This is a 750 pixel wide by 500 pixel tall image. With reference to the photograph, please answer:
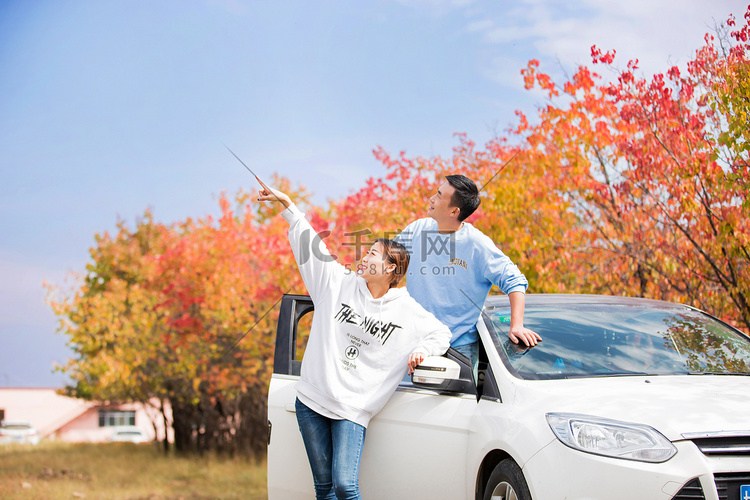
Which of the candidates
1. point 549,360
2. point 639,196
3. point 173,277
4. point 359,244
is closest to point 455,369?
point 549,360

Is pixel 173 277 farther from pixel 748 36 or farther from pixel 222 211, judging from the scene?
pixel 748 36

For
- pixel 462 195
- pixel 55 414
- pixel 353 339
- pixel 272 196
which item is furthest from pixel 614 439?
pixel 55 414

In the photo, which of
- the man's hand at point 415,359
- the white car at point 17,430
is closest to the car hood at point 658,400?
the man's hand at point 415,359

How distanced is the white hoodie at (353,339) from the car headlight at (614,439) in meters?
0.90

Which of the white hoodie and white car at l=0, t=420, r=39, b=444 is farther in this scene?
white car at l=0, t=420, r=39, b=444

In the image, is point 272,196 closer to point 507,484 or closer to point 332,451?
point 332,451

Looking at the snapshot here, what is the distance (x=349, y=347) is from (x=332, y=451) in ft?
1.76

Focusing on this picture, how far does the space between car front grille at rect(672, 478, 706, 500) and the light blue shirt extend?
1.41 metres

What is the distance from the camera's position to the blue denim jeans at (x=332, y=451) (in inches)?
139

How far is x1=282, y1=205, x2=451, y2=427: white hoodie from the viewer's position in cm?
363

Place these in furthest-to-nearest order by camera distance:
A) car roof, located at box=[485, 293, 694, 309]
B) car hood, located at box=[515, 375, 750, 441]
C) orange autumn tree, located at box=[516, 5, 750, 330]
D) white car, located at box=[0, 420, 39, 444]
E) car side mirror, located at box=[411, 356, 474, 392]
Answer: white car, located at box=[0, 420, 39, 444]
orange autumn tree, located at box=[516, 5, 750, 330]
car roof, located at box=[485, 293, 694, 309]
car side mirror, located at box=[411, 356, 474, 392]
car hood, located at box=[515, 375, 750, 441]

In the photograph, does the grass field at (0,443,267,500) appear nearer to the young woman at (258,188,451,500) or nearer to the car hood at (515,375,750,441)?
the young woman at (258,188,451,500)

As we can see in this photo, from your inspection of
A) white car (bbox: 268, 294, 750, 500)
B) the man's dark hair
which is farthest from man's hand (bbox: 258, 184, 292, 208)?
the man's dark hair

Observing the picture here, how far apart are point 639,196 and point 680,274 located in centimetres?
115
